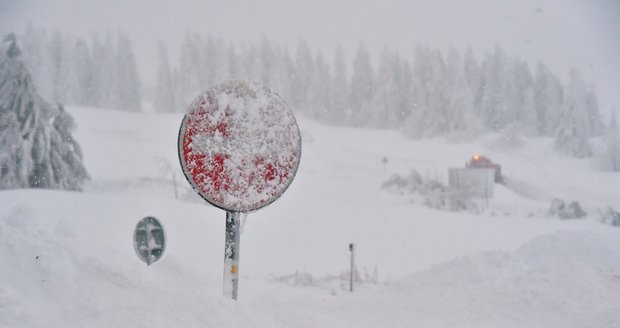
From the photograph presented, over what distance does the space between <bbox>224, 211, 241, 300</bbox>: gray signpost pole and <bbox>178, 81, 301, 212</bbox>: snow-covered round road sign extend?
0.15m

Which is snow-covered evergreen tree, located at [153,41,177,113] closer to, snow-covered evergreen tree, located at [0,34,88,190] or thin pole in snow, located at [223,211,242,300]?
snow-covered evergreen tree, located at [0,34,88,190]

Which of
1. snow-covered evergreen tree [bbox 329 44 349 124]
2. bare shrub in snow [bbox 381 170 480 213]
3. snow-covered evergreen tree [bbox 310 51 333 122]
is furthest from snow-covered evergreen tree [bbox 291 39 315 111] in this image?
bare shrub in snow [bbox 381 170 480 213]

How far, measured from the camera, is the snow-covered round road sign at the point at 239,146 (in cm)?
341

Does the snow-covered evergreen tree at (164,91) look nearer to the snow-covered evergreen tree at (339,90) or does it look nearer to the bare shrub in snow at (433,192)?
the snow-covered evergreen tree at (339,90)

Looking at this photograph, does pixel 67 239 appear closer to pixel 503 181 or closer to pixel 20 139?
pixel 20 139

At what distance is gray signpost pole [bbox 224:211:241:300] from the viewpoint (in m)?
3.62

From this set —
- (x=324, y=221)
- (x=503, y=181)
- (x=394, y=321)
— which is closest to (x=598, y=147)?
(x=503, y=181)

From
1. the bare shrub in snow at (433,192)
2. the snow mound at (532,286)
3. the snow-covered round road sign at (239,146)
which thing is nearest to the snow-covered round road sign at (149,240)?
the snow mound at (532,286)

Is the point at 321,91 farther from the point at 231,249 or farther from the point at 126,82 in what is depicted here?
the point at 231,249

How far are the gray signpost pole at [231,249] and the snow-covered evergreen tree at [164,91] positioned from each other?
55.4 meters

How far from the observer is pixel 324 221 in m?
18.5

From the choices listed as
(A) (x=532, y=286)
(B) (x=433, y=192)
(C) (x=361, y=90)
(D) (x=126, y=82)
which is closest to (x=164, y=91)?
(D) (x=126, y=82)

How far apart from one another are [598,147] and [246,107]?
39550 millimetres

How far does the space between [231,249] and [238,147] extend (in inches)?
31.1
